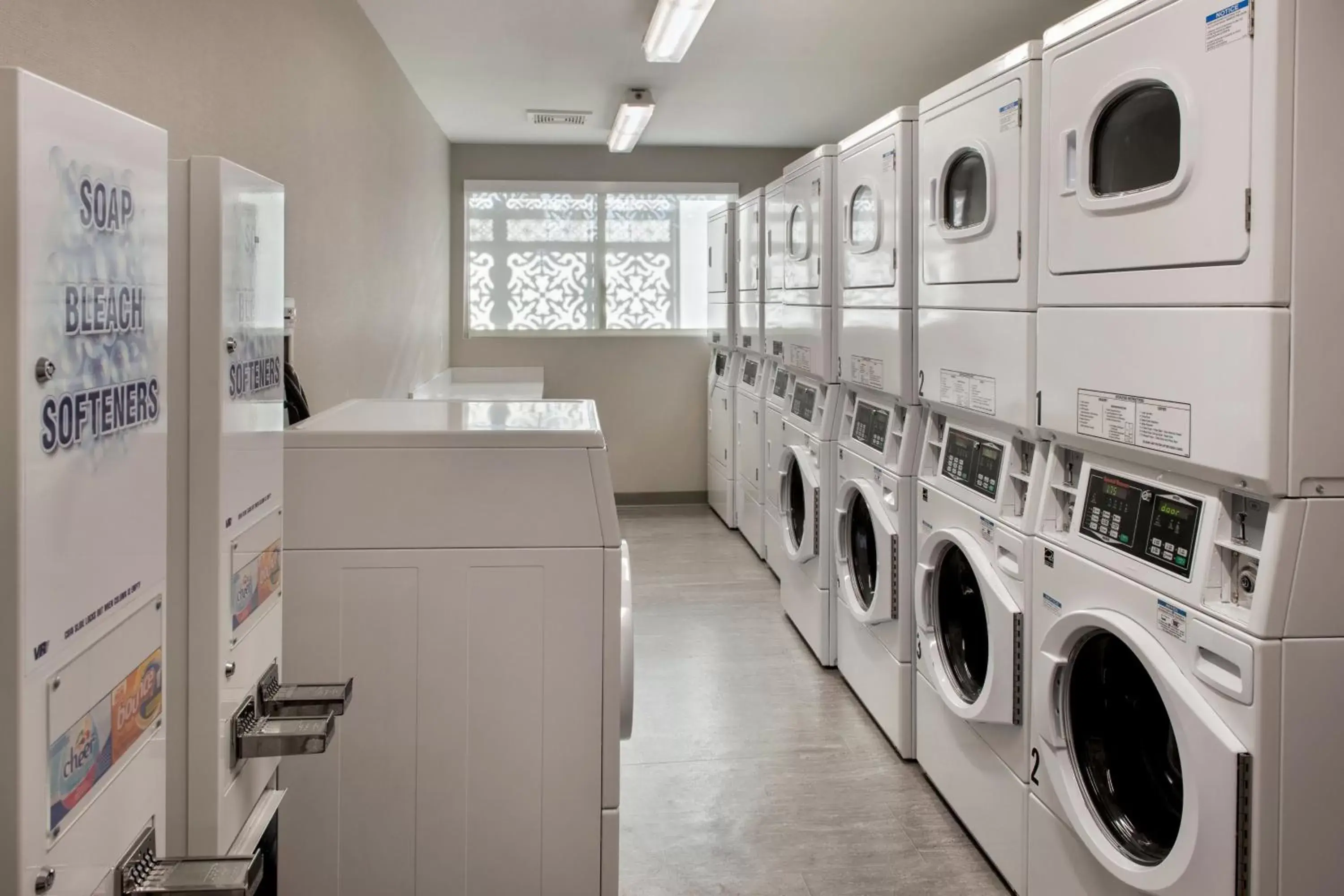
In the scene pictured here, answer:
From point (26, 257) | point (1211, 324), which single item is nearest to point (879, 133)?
point (1211, 324)

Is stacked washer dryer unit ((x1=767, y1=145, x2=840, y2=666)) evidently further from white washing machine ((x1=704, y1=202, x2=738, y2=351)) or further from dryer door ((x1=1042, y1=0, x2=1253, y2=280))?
dryer door ((x1=1042, y1=0, x2=1253, y2=280))

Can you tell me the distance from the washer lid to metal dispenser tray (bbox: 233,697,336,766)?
66cm

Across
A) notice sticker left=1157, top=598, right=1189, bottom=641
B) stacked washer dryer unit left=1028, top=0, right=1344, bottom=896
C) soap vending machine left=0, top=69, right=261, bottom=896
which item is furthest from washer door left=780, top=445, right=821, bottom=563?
soap vending machine left=0, top=69, right=261, bottom=896

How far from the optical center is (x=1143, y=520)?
196cm

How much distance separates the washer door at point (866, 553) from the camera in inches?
132

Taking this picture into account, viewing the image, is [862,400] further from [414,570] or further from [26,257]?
[26,257]

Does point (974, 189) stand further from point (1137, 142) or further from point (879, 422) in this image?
point (879, 422)

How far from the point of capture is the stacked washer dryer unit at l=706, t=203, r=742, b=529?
662cm

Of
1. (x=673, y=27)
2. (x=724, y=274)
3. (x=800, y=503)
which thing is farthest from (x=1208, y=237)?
(x=724, y=274)

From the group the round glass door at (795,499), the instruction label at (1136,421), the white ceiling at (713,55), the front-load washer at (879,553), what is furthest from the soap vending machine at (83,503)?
the round glass door at (795,499)

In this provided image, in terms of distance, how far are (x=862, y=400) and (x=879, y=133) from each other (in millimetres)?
915

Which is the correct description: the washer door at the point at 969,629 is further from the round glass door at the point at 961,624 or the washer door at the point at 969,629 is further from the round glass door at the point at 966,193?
the round glass door at the point at 966,193

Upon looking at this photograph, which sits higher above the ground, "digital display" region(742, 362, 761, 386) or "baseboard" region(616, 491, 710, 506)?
"digital display" region(742, 362, 761, 386)

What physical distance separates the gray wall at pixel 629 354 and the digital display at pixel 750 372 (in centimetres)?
148
